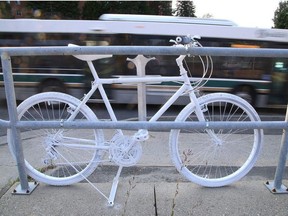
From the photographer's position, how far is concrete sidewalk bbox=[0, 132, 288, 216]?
240 cm

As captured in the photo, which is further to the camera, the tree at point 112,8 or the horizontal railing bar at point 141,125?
the tree at point 112,8

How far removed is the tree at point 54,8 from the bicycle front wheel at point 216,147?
3818cm

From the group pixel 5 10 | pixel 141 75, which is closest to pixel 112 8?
pixel 5 10

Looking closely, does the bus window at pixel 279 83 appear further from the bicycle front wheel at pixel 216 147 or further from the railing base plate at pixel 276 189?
the railing base plate at pixel 276 189

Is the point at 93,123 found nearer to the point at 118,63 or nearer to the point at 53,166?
the point at 53,166

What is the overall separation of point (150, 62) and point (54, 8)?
1385 inches

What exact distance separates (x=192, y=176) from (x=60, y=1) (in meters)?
39.8

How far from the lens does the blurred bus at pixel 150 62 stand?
7402mm

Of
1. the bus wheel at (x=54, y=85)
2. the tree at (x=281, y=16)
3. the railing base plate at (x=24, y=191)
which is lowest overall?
the bus wheel at (x=54, y=85)

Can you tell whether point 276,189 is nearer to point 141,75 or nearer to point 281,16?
point 141,75

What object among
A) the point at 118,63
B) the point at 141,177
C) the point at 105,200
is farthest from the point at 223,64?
the point at 105,200

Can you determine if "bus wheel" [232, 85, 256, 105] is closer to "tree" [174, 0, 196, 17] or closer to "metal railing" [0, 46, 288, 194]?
"metal railing" [0, 46, 288, 194]

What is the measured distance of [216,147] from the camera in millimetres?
2697

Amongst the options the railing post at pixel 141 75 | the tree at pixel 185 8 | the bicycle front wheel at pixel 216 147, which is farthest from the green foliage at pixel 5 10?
the railing post at pixel 141 75
